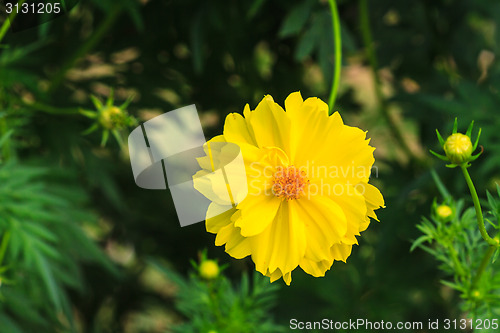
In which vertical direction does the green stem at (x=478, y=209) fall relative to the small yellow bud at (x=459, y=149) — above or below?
below

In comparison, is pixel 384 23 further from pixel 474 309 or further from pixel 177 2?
pixel 474 309

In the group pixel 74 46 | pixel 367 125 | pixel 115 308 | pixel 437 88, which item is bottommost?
pixel 115 308

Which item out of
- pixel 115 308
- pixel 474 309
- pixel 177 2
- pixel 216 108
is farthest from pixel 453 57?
pixel 115 308

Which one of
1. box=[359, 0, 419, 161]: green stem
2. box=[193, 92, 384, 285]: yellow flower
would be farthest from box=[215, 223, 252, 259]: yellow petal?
box=[359, 0, 419, 161]: green stem

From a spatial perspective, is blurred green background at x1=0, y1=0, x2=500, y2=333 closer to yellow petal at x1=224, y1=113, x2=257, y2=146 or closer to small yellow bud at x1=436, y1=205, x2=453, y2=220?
small yellow bud at x1=436, y1=205, x2=453, y2=220

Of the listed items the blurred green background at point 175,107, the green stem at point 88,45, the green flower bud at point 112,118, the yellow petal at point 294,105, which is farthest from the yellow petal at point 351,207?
the green stem at point 88,45

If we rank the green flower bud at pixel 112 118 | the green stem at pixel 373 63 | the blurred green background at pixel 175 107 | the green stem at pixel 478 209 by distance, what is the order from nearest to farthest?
the green stem at pixel 478 209 < the green flower bud at pixel 112 118 < the blurred green background at pixel 175 107 < the green stem at pixel 373 63

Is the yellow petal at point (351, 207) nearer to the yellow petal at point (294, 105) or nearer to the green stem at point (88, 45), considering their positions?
the yellow petal at point (294, 105)
